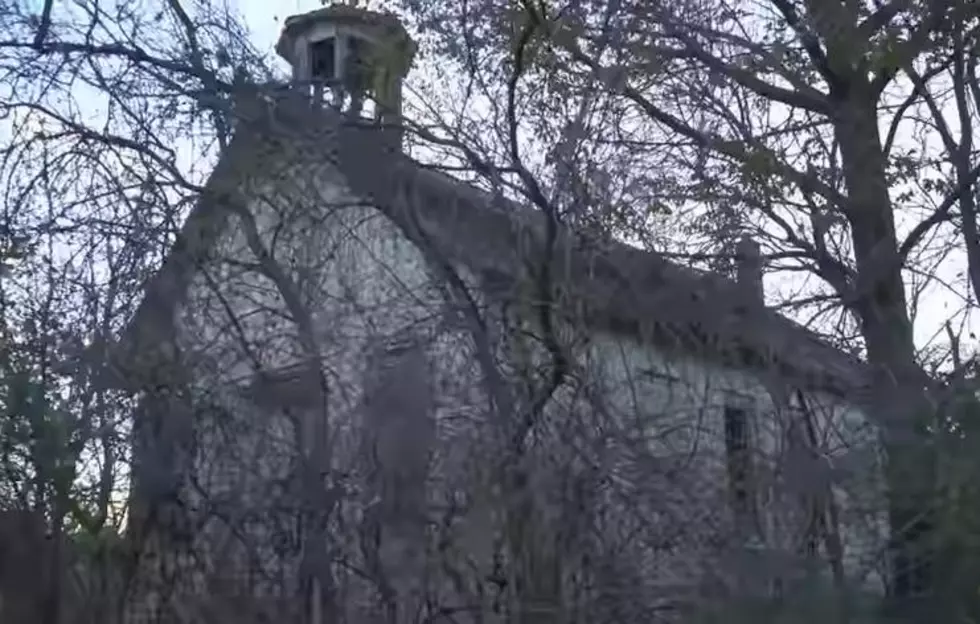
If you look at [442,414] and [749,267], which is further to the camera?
[749,267]

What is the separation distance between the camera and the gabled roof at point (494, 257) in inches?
220

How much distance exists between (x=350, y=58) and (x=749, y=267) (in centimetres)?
257

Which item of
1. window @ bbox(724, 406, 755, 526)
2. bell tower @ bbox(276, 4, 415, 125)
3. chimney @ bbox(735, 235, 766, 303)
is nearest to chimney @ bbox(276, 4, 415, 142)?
bell tower @ bbox(276, 4, 415, 125)

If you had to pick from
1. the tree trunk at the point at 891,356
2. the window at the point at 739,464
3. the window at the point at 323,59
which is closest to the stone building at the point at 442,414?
the window at the point at 739,464

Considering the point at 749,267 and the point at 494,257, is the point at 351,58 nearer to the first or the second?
the point at 494,257

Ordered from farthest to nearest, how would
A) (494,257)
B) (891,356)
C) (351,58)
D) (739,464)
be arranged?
(351,58)
(891,356)
(494,257)
(739,464)

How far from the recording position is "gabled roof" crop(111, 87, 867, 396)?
5598mm

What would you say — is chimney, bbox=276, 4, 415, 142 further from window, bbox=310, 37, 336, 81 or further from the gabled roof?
the gabled roof

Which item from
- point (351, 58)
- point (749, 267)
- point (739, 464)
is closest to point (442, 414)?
point (739, 464)

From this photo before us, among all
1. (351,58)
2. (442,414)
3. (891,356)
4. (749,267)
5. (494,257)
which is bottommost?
(442,414)

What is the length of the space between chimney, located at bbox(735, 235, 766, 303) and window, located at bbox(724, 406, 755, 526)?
0.92 m

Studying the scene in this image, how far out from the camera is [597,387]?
212 inches

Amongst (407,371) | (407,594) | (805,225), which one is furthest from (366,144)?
(805,225)

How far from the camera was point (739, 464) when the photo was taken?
5.30m
